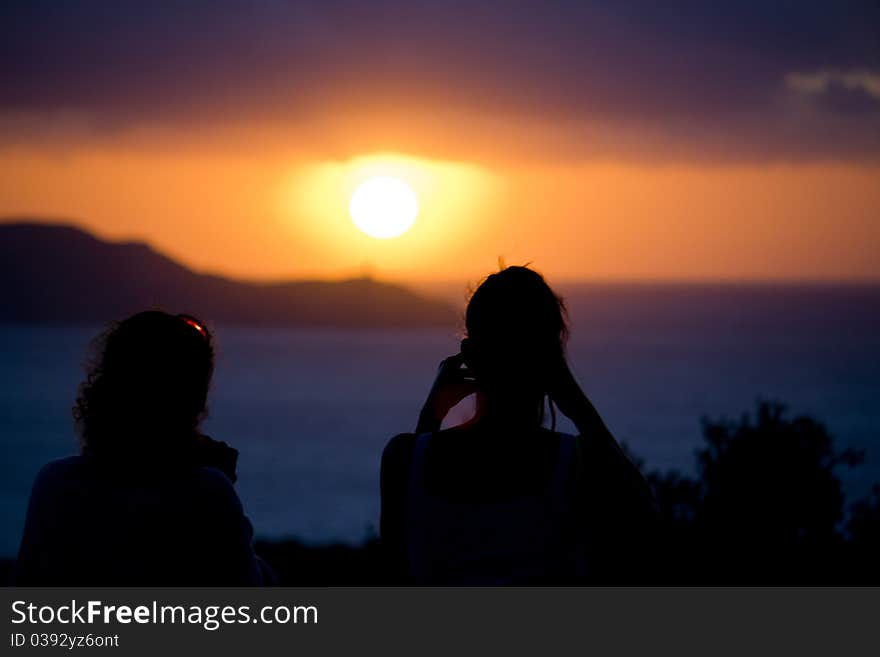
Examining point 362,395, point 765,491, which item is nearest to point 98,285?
point 362,395

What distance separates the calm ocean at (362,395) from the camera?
44656 mm

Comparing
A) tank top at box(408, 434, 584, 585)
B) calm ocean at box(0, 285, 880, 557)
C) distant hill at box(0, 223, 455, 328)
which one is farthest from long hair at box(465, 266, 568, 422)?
distant hill at box(0, 223, 455, 328)

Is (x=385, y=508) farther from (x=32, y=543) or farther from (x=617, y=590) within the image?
(x=32, y=543)

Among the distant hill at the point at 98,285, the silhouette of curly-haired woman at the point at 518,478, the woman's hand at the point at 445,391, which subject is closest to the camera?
the silhouette of curly-haired woman at the point at 518,478

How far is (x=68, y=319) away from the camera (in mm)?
93188

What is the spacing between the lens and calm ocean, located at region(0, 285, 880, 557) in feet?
147

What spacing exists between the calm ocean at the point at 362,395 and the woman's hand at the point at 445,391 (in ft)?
0.38

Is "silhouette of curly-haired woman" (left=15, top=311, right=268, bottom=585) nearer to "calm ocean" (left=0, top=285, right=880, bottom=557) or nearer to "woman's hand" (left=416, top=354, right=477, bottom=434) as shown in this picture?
"calm ocean" (left=0, top=285, right=880, bottom=557)

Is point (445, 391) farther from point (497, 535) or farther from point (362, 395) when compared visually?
point (362, 395)

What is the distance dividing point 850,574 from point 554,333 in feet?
14.2

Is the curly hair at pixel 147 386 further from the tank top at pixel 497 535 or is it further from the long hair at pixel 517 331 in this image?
the long hair at pixel 517 331

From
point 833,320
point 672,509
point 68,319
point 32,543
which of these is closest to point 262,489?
point 672,509

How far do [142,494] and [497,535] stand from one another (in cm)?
77

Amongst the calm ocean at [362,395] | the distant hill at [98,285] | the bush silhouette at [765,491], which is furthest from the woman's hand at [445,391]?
the distant hill at [98,285]
